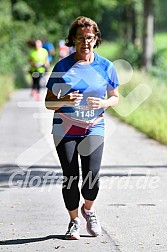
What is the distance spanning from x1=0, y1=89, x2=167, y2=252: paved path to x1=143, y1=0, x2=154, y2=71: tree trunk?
12325mm

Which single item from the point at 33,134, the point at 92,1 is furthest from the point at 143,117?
the point at 92,1

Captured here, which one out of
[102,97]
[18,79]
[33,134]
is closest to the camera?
[102,97]

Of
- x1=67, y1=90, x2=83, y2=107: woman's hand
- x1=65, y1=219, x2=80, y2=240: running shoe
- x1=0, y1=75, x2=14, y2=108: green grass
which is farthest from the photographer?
x1=0, y1=75, x2=14, y2=108: green grass

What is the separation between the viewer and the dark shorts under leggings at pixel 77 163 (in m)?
7.57

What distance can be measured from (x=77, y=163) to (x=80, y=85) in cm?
68

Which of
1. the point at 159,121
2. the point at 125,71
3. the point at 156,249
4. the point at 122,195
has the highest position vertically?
the point at 156,249

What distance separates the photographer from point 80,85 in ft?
24.6

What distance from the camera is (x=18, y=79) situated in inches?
1554

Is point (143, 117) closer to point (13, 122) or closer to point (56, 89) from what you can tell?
point (13, 122)

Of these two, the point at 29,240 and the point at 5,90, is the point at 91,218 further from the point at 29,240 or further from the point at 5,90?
the point at 5,90

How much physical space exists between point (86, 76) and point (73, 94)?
226 millimetres

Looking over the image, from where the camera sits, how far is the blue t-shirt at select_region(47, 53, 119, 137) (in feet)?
24.5

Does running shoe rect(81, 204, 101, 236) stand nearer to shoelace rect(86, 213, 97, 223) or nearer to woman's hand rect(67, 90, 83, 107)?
shoelace rect(86, 213, 97, 223)

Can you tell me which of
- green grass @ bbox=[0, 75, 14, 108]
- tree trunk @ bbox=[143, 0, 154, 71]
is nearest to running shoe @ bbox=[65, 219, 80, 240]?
green grass @ bbox=[0, 75, 14, 108]
